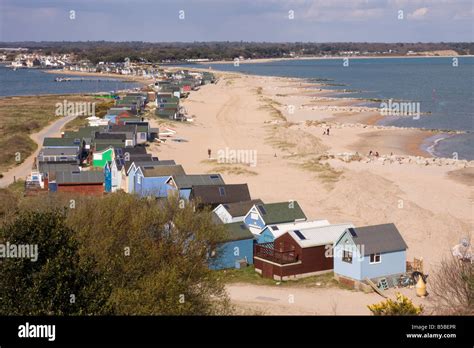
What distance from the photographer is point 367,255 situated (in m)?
24.5

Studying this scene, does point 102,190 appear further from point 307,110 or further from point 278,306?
point 307,110

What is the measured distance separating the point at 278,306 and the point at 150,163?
1694 cm

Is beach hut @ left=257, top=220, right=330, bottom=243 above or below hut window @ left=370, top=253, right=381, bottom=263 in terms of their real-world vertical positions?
above

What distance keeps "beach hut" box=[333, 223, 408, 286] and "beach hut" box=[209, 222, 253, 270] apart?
3635mm

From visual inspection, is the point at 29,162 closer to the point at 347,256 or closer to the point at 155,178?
the point at 155,178

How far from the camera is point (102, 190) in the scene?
37531mm

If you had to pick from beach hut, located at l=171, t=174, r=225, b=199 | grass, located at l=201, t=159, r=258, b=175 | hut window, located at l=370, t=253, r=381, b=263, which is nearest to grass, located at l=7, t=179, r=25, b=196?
beach hut, located at l=171, t=174, r=225, b=199

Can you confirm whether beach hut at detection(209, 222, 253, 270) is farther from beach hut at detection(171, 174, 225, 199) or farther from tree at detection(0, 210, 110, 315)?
tree at detection(0, 210, 110, 315)

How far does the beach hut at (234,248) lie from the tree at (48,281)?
12.8 m

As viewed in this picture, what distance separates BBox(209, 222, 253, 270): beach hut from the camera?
85.6 feet

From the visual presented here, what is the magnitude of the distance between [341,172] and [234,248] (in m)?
19.8

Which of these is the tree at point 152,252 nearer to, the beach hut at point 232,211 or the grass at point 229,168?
the beach hut at point 232,211

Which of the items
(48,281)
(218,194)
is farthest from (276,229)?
(48,281)

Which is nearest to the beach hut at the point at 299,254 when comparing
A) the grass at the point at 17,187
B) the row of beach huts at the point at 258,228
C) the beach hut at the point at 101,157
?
the row of beach huts at the point at 258,228
